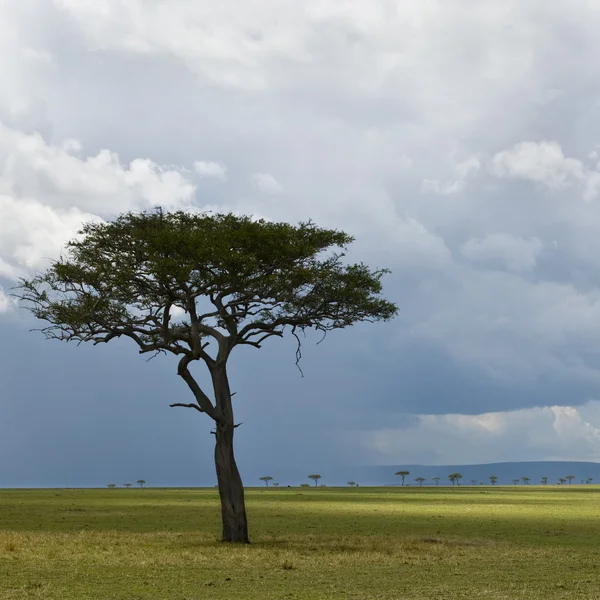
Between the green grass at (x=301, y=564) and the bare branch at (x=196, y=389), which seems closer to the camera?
the green grass at (x=301, y=564)

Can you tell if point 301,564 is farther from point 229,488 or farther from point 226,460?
point 226,460

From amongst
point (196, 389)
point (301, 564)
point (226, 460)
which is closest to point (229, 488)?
point (226, 460)

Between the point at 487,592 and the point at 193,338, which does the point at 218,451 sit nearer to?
the point at 193,338

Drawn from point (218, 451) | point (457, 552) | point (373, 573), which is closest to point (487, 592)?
point (373, 573)

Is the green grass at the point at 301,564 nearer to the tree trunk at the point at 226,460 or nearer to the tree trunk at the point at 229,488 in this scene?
the tree trunk at the point at 229,488

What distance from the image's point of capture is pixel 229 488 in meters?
33.4

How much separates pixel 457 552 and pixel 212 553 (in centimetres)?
882

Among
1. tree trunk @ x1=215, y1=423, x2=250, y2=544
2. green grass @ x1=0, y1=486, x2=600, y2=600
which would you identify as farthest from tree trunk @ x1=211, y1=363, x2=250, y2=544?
green grass @ x1=0, y1=486, x2=600, y2=600

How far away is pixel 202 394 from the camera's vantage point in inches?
1318

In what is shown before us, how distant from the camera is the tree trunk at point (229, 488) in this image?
33.2 m

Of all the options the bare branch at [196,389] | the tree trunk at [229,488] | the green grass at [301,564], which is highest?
the bare branch at [196,389]

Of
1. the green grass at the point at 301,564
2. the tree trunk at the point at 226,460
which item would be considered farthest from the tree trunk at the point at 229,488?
the green grass at the point at 301,564

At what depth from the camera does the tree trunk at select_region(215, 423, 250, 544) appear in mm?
33188

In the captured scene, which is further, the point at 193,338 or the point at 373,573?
the point at 193,338
